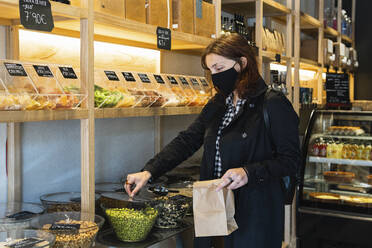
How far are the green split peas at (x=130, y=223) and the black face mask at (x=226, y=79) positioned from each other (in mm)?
694

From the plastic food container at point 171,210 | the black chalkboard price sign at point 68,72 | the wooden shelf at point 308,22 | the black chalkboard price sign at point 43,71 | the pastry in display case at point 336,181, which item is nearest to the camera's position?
the black chalkboard price sign at point 43,71

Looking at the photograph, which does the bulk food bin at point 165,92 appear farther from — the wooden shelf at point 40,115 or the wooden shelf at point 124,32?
the wooden shelf at point 40,115

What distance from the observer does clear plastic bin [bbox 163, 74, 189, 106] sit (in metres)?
2.57

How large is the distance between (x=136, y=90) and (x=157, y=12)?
409 millimetres

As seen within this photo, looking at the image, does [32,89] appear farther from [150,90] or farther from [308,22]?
[308,22]

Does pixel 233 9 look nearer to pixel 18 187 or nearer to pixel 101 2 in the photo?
pixel 101 2

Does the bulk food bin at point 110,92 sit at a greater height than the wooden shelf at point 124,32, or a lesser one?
lesser

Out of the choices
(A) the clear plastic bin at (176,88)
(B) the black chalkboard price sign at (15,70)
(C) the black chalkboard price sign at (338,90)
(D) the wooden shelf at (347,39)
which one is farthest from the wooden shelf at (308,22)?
(B) the black chalkboard price sign at (15,70)

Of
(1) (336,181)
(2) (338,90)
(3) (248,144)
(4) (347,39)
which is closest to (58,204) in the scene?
(3) (248,144)

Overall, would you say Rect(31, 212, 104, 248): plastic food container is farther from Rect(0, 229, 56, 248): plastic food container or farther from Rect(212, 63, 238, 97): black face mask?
Rect(212, 63, 238, 97): black face mask

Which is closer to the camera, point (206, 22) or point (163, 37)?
point (163, 37)

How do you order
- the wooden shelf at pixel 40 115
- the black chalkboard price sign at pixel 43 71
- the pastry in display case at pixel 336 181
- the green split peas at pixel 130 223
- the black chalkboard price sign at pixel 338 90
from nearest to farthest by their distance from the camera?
the wooden shelf at pixel 40 115 → the black chalkboard price sign at pixel 43 71 → the green split peas at pixel 130 223 → the pastry in display case at pixel 336 181 → the black chalkboard price sign at pixel 338 90

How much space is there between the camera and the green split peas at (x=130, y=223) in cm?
200

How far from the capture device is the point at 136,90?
226 cm
